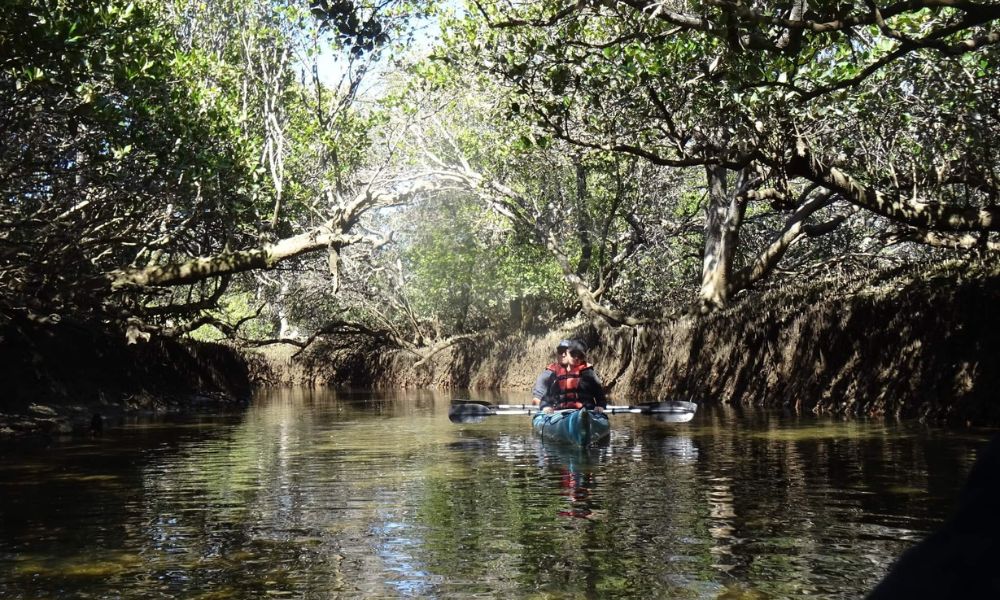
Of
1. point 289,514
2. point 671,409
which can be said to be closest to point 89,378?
point 671,409

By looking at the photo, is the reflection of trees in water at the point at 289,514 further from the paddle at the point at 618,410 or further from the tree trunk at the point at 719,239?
the tree trunk at the point at 719,239

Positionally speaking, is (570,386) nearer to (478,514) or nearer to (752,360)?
(478,514)

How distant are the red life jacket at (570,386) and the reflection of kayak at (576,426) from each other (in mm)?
454

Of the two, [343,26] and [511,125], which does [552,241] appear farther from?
[343,26]

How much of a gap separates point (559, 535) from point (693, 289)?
85.4 feet

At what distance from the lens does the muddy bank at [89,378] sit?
18656 millimetres

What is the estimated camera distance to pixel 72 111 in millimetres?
15125

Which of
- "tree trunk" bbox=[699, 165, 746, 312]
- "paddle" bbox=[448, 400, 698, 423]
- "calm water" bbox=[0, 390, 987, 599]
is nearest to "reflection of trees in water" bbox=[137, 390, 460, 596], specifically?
"calm water" bbox=[0, 390, 987, 599]

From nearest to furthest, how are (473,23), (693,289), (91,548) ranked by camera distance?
1. (91,548)
2. (473,23)
3. (693,289)

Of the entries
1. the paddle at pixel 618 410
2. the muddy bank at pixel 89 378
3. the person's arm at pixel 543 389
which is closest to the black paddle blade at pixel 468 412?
the paddle at pixel 618 410

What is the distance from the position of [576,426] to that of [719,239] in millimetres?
12560

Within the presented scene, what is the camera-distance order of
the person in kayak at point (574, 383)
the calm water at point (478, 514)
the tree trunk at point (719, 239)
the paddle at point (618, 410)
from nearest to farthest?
the calm water at point (478, 514) → the person in kayak at point (574, 383) → the paddle at point (618, 410) → the tree trunk at point (719, 239)

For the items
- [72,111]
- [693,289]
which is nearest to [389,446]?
[72,111]

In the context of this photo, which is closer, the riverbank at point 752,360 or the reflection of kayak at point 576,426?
the reflection of kayak at point 576,426
